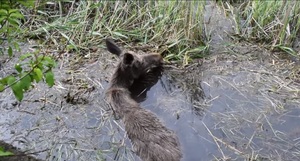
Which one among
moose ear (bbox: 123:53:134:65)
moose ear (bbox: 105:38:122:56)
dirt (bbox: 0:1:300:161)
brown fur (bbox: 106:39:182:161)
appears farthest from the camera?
moose ear (bbox: 105:38:122:56)

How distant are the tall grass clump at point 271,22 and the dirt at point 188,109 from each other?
0.23 m

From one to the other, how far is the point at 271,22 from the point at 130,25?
1.85 meters

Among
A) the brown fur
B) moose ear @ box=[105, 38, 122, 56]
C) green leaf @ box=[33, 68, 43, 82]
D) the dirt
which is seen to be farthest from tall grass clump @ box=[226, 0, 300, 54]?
green leaf @ box=[33, 68, 43, 82]

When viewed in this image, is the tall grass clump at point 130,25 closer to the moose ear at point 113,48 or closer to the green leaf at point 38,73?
the moose ear at point 113,48

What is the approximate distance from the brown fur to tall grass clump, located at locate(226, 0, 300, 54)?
4.55 ft

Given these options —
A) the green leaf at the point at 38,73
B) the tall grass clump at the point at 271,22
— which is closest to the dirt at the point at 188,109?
the tall grass clump at the point at 271,22

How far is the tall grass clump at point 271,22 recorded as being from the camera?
6094 millimetres

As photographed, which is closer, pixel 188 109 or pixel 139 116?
pixel 139 116

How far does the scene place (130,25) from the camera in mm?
6562


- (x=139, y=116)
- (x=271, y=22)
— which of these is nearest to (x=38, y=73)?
(x=139, y=116)

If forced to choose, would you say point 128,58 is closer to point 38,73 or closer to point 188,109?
point 188,109

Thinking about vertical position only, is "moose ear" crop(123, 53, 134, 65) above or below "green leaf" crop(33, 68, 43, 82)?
below

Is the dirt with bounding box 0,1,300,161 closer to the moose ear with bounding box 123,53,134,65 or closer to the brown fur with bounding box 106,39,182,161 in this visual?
the brown fur with bounding box 106,39,182,161

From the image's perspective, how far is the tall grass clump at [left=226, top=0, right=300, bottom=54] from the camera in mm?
6094
